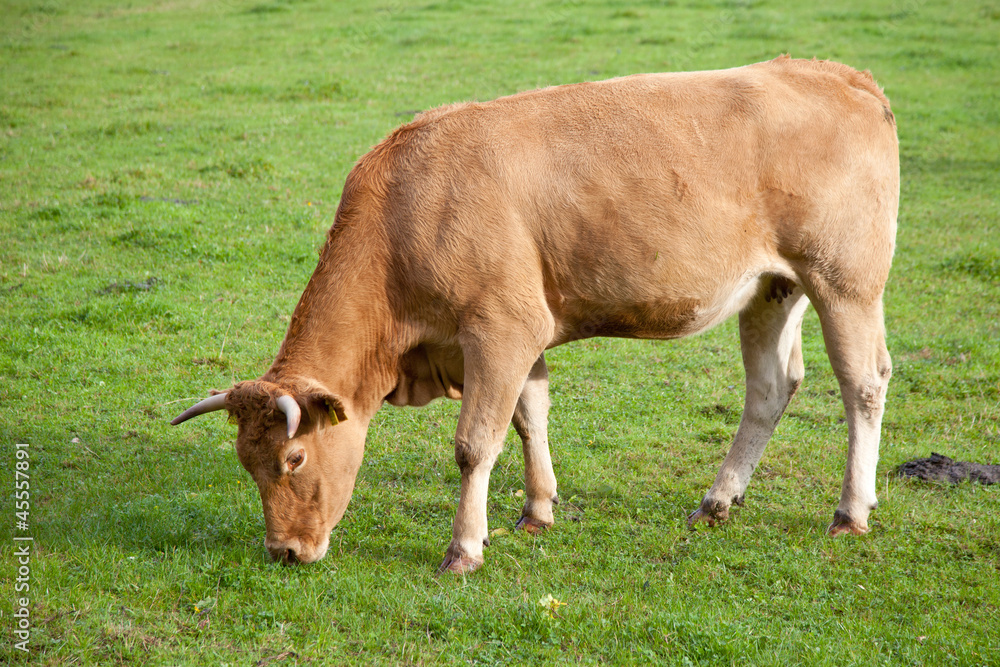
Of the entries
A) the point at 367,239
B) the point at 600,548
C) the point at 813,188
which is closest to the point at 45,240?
the point at 367,239

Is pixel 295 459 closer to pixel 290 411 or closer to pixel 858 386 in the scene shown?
pixel 290 411

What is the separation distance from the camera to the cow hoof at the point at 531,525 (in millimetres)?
5945

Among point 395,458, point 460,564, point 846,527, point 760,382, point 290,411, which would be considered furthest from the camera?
point 395,458

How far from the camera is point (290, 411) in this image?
4855 millimetres

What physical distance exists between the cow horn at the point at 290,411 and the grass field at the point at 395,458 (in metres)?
0.93

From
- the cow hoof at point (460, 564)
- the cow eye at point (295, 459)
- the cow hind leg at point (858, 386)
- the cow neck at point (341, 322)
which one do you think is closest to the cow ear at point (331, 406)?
the cow neck at point (341, 322)

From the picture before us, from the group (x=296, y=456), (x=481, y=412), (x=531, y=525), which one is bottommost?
(x=531, y=525)

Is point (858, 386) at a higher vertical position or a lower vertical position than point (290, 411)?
lower

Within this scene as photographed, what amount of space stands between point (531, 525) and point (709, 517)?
1.15 m

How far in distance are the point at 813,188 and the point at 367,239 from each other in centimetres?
261

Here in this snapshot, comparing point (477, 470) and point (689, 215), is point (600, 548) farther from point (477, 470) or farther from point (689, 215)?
point (689, 215)

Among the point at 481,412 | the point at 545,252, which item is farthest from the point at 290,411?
the point at 545,252

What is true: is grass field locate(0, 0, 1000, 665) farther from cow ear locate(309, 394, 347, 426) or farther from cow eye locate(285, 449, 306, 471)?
cow ear locate(309, 394, 347, 426)

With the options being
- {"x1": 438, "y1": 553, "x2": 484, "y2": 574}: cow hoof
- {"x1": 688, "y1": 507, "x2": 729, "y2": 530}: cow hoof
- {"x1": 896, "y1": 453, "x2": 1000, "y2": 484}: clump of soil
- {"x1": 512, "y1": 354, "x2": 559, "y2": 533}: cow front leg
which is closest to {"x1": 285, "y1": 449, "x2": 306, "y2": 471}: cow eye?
{"x1": 438, "y1": 553, "x2": 484, "y2": 574}: cow hoof
